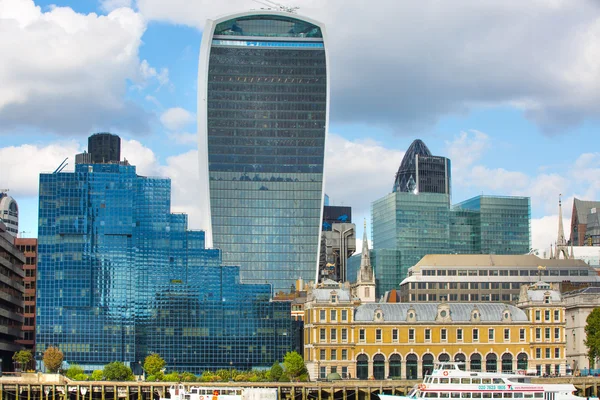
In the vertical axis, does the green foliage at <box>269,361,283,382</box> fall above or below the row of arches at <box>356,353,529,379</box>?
below

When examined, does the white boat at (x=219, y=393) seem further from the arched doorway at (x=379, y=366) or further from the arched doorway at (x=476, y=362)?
the arched doorway at (x=476, y=362)

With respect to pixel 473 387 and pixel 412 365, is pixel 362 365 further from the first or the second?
pixel 473 387

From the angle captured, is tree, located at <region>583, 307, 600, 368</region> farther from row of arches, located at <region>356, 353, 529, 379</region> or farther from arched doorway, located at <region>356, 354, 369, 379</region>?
arched doorway, located at <region>356, 354, 369, 379</region>

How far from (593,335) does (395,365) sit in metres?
39.0

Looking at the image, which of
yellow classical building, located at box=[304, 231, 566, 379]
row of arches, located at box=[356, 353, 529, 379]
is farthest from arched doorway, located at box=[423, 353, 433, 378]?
yellow classical building, located at box=[304, 231, 566, 379]

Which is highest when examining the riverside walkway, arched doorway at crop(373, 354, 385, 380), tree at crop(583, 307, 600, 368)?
tree at crop(583, 307, 600, 368)

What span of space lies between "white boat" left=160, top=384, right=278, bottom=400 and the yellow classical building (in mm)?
31631

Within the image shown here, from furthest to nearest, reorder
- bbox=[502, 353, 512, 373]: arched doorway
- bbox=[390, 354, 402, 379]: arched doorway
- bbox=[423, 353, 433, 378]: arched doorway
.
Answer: bbox=[502, 353, 512, 373]: arched doorway < bbox=[423, 353, 433, 378]: arched doorway < bbox=[390, 354, 402, 379]: arched doorway

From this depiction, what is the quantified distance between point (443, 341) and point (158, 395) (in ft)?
187

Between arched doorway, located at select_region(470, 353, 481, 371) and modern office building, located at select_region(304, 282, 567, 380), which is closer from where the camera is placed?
modern office building, located at select_region(304, 282, 567, 380)

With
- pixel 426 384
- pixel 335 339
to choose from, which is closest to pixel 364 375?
pixel 335 339

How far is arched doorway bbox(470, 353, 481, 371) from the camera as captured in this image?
19612 cm

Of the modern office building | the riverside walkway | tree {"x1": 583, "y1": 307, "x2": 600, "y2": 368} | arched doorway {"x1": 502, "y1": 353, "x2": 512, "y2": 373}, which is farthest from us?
arched doorway {"x1": 502, "y1": 353, "x2": 512, "y2": 373}

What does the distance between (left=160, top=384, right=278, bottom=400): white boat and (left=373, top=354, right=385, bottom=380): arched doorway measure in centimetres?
3453
